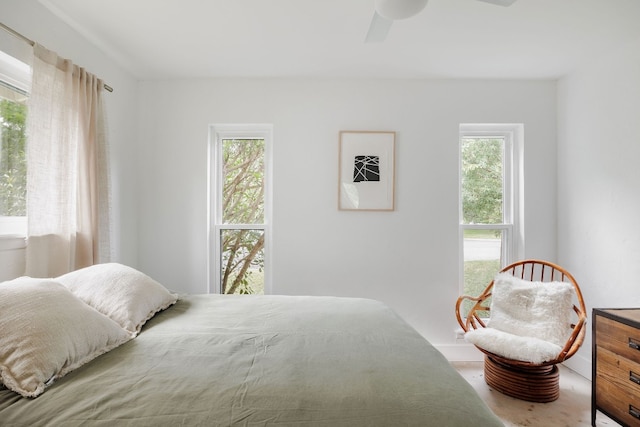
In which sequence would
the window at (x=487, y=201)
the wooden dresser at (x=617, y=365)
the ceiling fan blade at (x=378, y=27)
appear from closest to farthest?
1. the ceiling fan blade at (x=378, y=27)
2. the wooden dresser at (x=617, y=365)
3. the window at (x=487, y=201)

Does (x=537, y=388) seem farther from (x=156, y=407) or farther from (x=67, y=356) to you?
(x=67, y=356)

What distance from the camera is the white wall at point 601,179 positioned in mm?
2311

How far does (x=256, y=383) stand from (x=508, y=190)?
9.89 feet

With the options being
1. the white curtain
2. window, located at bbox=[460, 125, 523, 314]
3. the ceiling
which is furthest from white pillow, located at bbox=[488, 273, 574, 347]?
the white curtain

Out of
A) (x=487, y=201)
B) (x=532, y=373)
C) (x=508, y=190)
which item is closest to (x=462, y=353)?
(x=532, y=373)

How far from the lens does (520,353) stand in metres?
2.21

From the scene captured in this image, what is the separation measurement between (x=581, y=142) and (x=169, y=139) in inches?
140

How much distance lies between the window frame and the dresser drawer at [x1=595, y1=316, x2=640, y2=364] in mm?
1096

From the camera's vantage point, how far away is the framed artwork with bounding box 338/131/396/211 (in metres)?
3.00

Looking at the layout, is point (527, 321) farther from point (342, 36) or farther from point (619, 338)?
point (342, 36)

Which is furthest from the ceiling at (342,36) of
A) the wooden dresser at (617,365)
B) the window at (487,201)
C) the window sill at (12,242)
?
the wooden dresser at (617,365)

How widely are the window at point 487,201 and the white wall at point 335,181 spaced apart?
0.13 m

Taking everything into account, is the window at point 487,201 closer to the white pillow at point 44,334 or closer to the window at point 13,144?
the white pillow at point 44,334

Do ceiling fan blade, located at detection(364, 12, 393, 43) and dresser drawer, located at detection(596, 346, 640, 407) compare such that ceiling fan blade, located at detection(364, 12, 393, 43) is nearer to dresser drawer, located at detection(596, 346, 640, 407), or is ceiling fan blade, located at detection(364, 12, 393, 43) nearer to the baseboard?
dresser drawer, located at detection(596, 346, 640, 407)
